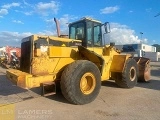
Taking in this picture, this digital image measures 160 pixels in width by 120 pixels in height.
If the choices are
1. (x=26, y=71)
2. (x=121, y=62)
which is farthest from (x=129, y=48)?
(x=26, y=71)

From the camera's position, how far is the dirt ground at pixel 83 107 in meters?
5.31

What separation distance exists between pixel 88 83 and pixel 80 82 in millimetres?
629

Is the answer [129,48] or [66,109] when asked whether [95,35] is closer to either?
[66,109]

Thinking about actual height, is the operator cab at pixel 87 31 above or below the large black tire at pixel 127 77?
above

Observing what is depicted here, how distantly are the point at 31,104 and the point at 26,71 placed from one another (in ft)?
3.35

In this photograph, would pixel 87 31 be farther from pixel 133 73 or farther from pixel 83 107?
pixel 133 73

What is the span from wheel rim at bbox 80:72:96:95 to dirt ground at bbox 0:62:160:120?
1.39ft

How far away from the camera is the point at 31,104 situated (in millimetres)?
6391

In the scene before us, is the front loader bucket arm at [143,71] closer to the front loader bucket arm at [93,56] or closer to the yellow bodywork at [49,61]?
the yellow bodywork at [49,61]

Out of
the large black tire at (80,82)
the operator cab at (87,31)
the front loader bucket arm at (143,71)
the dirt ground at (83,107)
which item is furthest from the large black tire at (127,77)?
the large black tire at (80,82)

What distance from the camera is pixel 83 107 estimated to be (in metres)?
6.06

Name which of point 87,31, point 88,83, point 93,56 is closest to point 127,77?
point 93,56

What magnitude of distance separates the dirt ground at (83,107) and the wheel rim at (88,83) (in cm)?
42

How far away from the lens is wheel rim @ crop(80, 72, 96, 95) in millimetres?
6573
